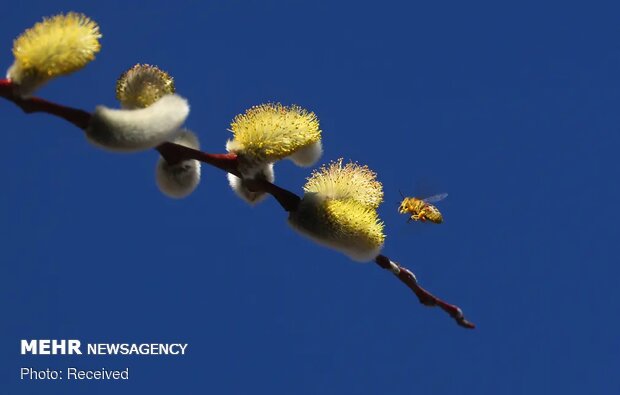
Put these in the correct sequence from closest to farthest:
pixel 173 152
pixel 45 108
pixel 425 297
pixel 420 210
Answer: pixel 45 108, pixel 173 152, pixel 425 297, pixel 420 210

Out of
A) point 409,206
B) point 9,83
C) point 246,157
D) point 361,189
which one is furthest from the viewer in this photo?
point 409,206

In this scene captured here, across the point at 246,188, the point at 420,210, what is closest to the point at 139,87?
the point at 246,188

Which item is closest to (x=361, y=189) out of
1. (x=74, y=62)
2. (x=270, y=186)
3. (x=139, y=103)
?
(x=270, y=186)

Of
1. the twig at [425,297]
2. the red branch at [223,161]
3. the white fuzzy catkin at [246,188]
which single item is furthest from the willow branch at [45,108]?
the twig at [425,297]

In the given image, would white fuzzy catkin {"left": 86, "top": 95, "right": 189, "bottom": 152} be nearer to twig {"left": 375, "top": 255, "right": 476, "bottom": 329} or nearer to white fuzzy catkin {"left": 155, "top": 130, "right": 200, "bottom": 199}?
white fuzzy catkin {"left": 155, "top": 130, "right": 200, "bottom": 199}

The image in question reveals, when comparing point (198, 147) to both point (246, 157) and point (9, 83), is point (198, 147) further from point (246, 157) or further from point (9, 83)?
point (9, 83)

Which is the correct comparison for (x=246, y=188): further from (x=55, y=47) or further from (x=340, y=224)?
(x=55, y=47)
